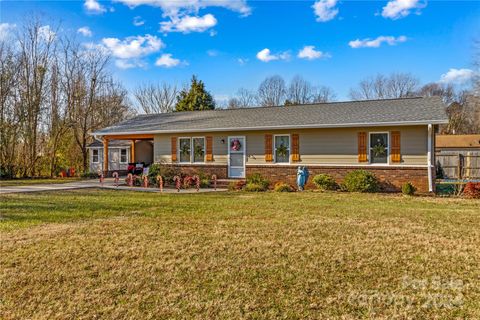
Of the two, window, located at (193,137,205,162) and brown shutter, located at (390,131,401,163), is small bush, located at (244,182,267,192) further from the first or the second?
brown shutter, located at (390,131,401,163)

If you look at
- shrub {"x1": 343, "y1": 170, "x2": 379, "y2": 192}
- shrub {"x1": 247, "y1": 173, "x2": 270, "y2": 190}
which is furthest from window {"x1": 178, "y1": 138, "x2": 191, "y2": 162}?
shrub {"x1": 343, "y1": 170, "x2": 379, "y2": 192}

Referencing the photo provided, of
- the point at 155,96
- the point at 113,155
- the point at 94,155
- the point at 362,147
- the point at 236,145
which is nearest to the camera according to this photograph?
the point at 362,147

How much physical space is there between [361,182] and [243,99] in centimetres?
3382

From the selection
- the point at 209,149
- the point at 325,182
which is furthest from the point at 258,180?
the point at 209,149

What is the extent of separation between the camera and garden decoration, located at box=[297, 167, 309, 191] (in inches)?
539

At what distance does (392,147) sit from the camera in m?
13.0

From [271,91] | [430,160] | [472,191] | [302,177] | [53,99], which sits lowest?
[472,191]

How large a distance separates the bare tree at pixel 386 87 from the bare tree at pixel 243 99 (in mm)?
13333

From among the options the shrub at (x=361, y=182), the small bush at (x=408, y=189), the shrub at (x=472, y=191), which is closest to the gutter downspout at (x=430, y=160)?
the small bush at (x=408, y=189)

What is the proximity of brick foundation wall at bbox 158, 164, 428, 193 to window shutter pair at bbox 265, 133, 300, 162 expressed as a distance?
377 mm

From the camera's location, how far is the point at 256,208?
906 centimetres

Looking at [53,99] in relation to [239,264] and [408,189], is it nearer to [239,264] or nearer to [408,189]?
[408,189]

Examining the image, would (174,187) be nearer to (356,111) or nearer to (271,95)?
(356,111)

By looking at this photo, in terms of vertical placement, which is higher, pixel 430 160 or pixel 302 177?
pixel 430 160
